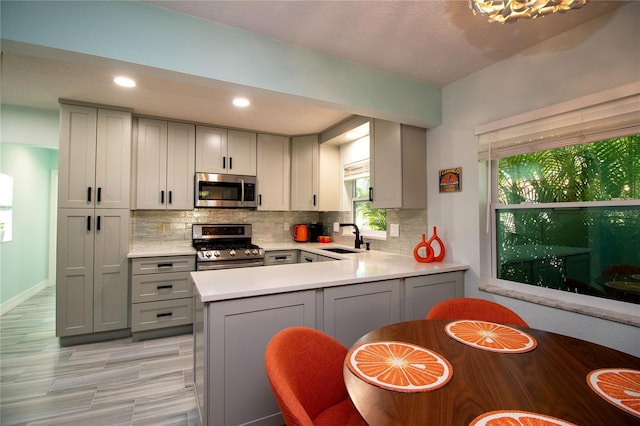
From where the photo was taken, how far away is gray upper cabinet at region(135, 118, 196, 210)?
133 inches

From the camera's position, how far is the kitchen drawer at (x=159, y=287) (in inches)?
120

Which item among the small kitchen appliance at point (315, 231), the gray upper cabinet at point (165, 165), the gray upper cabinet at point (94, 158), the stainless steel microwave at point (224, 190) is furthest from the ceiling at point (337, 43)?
the small kitchen appliance at point (315, 231)

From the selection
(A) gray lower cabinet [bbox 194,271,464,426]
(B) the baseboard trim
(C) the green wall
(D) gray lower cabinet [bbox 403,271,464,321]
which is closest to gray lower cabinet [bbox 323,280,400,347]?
(A) gray lower cabinet [bbox 194,271,464,426]

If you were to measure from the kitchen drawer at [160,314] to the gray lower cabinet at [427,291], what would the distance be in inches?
93.4

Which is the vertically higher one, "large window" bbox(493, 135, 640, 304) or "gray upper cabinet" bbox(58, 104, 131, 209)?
"gray upper cabinet" bbox(58, 104, 131, 209)

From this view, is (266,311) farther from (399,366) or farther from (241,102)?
(241,102)

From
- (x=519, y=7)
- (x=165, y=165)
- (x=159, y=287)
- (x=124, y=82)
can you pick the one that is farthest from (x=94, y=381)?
(x=519, y=7)

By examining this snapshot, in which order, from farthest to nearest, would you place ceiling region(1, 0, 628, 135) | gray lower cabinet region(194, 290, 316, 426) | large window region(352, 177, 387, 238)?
large window region(352, 177, 387, 238) < ceiling region(1, 0, 628, 135) < gray lower cabinet region(194, 290, 316, 426)

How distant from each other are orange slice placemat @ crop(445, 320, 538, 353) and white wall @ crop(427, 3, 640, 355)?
0.92 meters

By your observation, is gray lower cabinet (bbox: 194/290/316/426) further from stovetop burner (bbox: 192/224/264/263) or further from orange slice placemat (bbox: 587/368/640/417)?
stovetop burner (bbox: 192/224/264/263)

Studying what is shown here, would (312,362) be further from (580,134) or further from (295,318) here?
(580,134)

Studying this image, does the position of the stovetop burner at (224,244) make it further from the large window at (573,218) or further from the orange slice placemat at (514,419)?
the orange slice placemat at (514,419)

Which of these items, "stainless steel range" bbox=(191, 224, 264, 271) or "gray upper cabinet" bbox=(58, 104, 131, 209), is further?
"stainless steel range" bbox=(191, 224, 264, 271)

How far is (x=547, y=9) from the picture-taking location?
1.08 metres
